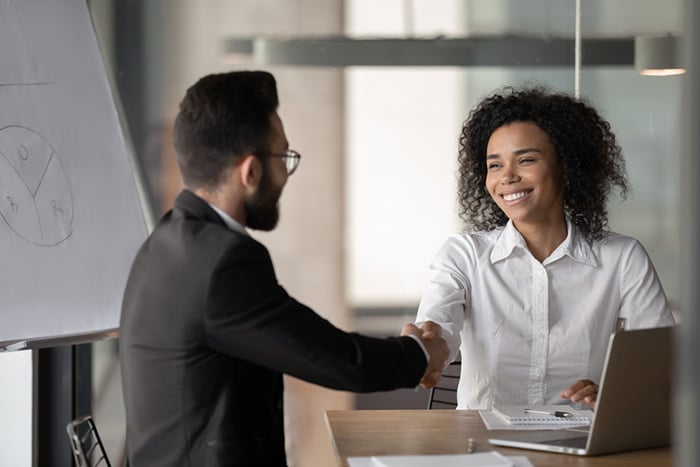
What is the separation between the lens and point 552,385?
2.68 metres

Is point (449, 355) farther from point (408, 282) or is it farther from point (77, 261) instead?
point (408, 282)

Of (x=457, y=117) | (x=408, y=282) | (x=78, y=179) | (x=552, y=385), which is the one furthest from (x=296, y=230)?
(x=552, y=385)

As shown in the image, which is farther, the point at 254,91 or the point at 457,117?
the point at 457,117

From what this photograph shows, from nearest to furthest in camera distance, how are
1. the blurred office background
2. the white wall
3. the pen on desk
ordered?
1. the pen on desk
2. the white wall
3. the blurred office background

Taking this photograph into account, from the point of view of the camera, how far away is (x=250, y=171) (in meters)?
1.99

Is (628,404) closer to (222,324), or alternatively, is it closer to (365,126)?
(222,324)

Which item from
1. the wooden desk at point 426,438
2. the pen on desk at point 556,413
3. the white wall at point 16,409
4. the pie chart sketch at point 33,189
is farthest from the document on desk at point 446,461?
the white wall at point 16,409

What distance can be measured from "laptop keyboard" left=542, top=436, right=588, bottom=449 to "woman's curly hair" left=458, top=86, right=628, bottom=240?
91cm

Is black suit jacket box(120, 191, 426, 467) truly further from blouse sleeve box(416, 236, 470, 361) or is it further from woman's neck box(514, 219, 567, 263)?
woman's neck box(514, 219, 567, 263)

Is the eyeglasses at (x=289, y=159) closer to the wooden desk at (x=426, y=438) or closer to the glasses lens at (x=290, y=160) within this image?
the glasses lens at (x=290, y=160)

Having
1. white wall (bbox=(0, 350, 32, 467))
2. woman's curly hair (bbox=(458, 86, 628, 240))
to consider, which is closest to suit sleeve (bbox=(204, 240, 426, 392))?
woman's curly hair (bbox=(458, 86, 628, 240))

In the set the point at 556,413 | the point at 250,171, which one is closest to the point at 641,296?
the point at 556,413

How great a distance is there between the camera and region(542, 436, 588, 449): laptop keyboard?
201 cm

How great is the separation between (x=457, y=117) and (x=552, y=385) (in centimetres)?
163
